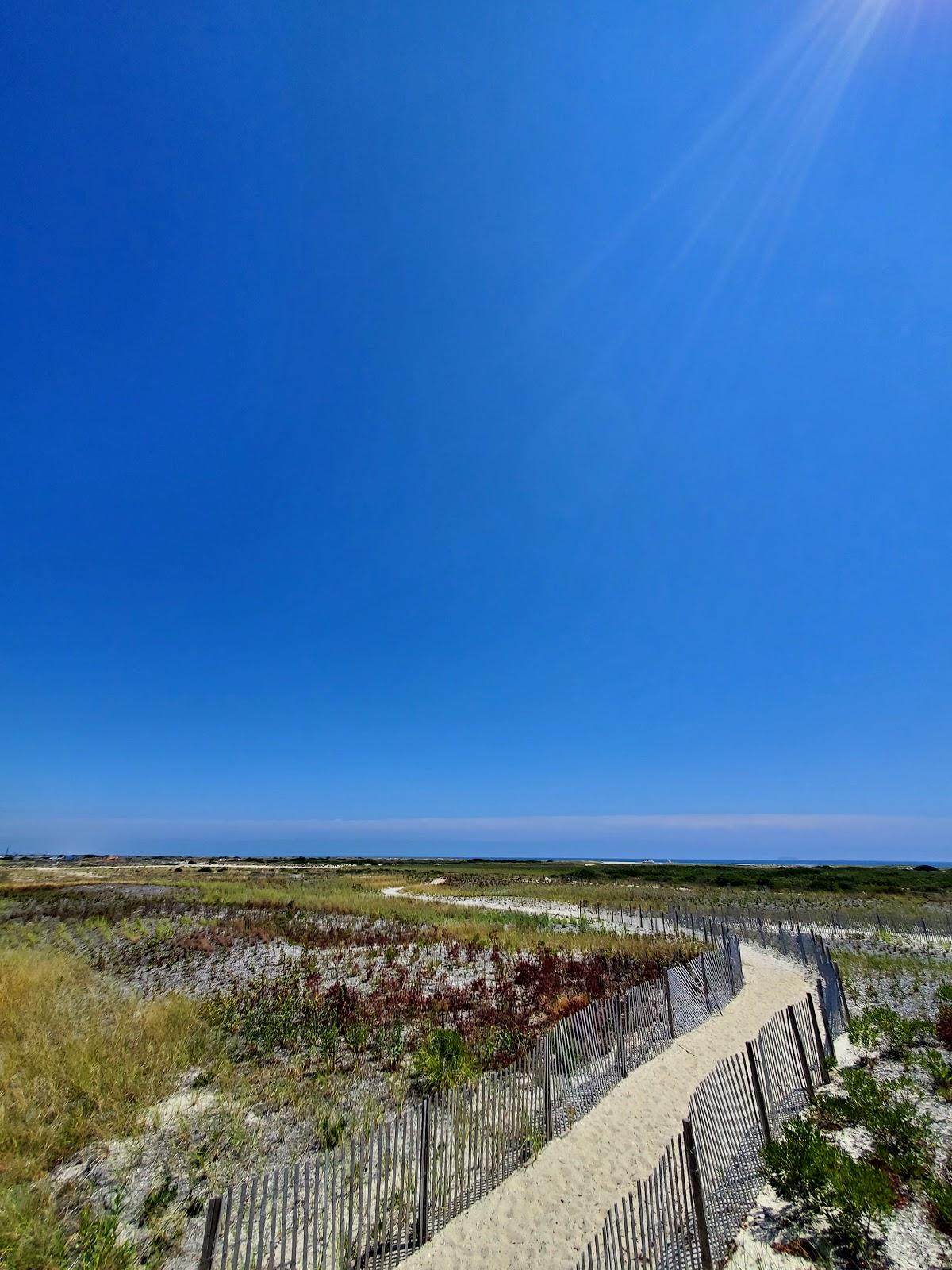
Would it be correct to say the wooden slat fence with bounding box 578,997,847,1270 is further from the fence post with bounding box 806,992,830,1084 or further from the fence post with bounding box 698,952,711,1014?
the fence post with bounding box 698,952,711,1014

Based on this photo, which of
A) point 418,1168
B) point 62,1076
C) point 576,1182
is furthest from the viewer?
point 62,1076

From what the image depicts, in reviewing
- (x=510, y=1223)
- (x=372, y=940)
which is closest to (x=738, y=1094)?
(x=510, y=1223)

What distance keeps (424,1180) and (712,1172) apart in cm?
408

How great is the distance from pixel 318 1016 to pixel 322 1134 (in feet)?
21.3

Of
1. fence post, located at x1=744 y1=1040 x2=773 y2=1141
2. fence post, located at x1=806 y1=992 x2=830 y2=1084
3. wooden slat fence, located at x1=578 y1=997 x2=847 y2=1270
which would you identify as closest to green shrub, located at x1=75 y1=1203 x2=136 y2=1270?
wooden slat fence, located at x1=578 y1=997 x2=847 y2=1270

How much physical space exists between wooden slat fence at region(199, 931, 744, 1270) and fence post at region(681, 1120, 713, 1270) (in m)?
0.45

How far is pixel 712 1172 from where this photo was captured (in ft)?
26.0

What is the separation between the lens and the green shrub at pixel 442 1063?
11.4m

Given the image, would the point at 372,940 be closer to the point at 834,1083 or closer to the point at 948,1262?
the point at 834,1083

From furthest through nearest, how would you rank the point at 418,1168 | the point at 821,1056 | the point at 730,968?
the point at 730,968
the point at 821,1056
the point at 418,1168

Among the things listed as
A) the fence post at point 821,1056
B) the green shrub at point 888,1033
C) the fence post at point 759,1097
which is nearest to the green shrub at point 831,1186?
the fence post at point 759,1097

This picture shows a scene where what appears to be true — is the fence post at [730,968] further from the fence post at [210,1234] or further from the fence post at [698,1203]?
the fence post at [210,1234]

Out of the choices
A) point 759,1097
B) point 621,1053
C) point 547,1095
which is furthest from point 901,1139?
point 547,1095

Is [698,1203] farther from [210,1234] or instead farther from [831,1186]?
[210,1234]
